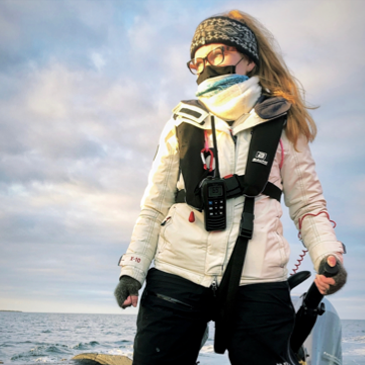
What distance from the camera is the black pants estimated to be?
1.72m

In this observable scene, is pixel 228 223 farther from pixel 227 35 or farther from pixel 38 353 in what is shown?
pixel 38 353

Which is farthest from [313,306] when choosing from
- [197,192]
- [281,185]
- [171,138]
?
[171,138]

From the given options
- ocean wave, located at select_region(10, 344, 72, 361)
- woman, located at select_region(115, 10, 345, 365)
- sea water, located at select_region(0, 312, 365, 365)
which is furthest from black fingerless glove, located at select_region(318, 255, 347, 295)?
ocean wave, located at select_region(10, 344, 72, 361)

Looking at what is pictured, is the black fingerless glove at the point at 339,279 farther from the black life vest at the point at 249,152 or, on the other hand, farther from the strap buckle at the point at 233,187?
the strap buckle at the point at 233,187

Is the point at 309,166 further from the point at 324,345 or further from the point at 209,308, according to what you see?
the point at 324,345

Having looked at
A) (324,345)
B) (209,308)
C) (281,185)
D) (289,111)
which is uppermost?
(289,111)

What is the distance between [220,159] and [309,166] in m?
0.54

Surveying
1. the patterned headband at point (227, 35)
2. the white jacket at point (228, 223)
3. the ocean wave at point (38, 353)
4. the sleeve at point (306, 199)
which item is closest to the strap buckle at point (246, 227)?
the white jacket at point (228, 223)

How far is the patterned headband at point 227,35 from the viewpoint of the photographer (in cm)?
231

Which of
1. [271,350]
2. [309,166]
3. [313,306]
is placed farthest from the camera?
[313,306]

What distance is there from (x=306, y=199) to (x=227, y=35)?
110 cm

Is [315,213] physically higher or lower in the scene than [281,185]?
lower

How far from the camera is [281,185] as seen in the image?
6.96 ft

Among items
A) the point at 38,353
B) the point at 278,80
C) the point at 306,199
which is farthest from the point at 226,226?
the point at 38,353
